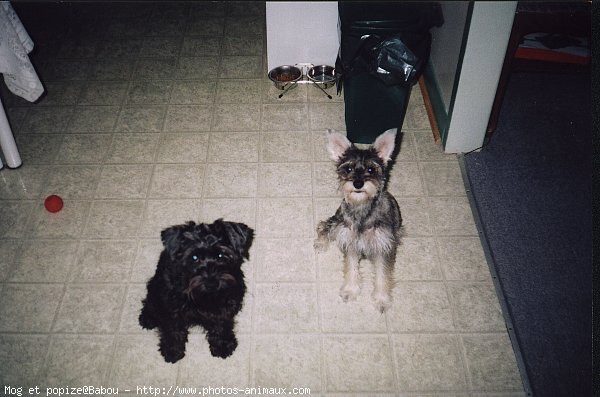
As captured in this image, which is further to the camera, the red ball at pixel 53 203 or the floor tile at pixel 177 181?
the floor tile at pixel 177 181

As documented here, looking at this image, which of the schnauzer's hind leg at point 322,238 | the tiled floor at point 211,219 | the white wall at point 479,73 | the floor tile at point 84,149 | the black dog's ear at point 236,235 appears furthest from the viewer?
the floor tile at point 84,149

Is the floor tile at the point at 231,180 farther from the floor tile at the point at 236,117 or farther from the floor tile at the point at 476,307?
the floor tile at the point at 476,307

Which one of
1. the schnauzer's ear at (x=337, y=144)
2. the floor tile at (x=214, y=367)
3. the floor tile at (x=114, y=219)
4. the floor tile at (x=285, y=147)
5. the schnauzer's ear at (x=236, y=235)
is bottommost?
the floor tile at (x=214, y=367)

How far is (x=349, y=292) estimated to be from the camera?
12.2 feet

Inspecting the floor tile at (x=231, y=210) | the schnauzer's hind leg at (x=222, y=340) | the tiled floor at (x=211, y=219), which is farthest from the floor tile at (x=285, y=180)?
the schnauzer's hind leg at (x=222, y=340)

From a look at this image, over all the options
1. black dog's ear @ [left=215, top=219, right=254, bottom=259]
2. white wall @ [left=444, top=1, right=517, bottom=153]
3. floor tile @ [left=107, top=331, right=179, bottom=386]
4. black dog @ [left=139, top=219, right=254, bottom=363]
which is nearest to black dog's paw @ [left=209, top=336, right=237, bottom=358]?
black dog @ [left=139, top=219, right=254, bottom=363]

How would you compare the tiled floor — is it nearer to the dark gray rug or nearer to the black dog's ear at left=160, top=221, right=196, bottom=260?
the dark gray rug

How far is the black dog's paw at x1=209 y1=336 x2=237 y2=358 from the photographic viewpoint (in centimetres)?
333

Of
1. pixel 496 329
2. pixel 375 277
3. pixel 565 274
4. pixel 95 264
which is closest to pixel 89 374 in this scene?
pixel 95 264

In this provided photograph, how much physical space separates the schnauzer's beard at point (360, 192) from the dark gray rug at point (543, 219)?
1664 millimetres

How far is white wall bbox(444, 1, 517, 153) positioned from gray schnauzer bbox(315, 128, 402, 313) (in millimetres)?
1637

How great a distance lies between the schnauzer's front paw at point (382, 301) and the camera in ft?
12.0

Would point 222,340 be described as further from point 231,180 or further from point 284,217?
point 231,180

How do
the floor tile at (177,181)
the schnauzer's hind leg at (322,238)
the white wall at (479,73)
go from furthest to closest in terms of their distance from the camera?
the floor tile at (177,181) < the schnauzer's hind leg at (322,238) < the white wall at (479,73)
